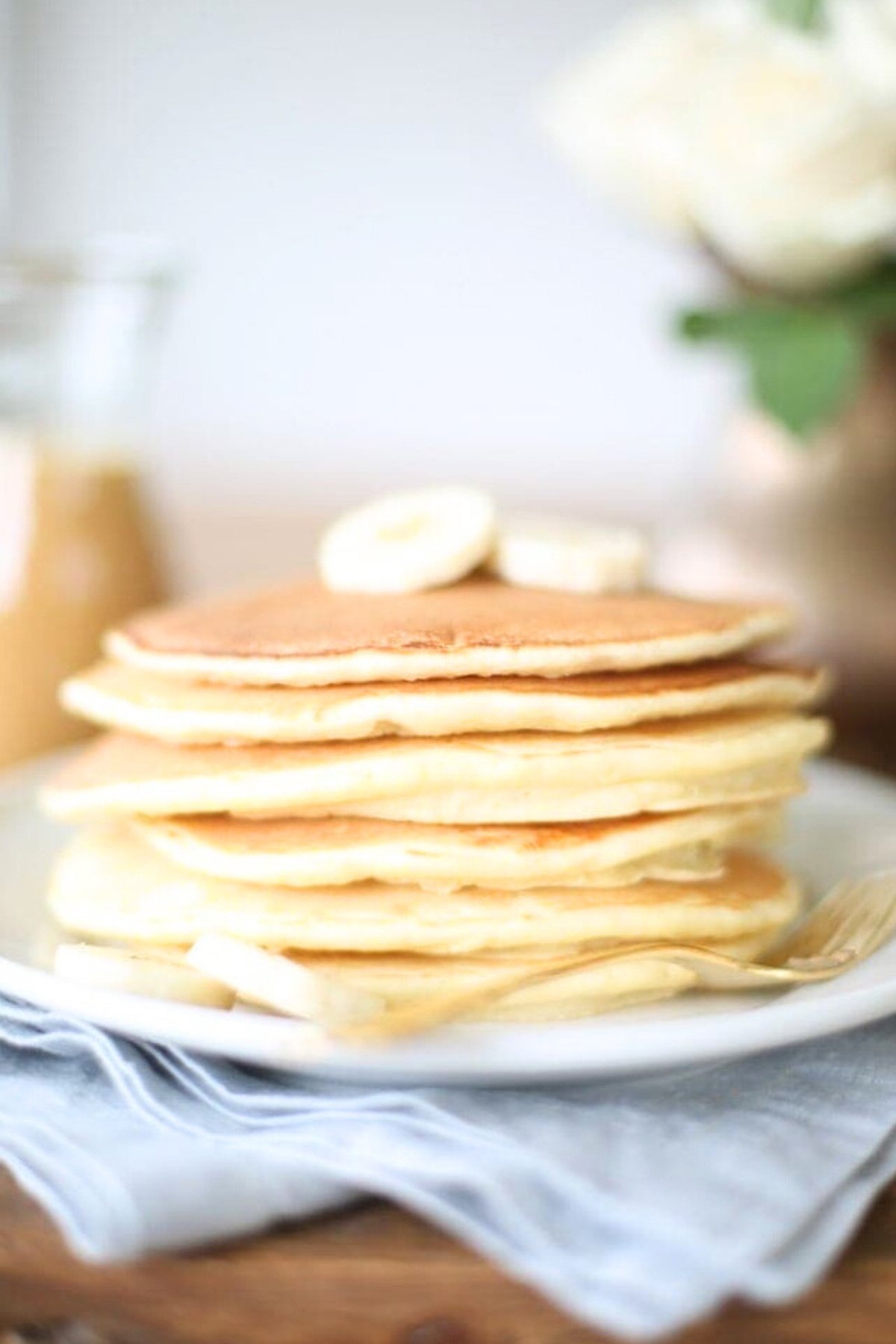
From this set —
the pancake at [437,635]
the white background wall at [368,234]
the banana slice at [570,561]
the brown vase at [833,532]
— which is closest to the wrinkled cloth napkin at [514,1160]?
the pancake at [437,635]

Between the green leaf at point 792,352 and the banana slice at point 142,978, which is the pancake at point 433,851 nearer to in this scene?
the banana slice at point 142,978

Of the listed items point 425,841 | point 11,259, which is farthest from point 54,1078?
point 11,259

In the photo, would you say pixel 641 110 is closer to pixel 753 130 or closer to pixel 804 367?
pixel 753 130

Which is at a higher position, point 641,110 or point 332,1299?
point 641,110

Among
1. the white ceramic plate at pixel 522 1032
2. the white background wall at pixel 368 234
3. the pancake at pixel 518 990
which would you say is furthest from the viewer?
the white background wall at pixel 368 234

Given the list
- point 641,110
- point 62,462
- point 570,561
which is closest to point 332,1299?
point 570,561

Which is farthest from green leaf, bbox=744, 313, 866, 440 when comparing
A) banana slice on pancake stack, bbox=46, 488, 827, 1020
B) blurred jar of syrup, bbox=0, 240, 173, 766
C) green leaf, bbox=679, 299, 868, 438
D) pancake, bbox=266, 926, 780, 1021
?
pancake, bbox=266, 926, 780, 1021
